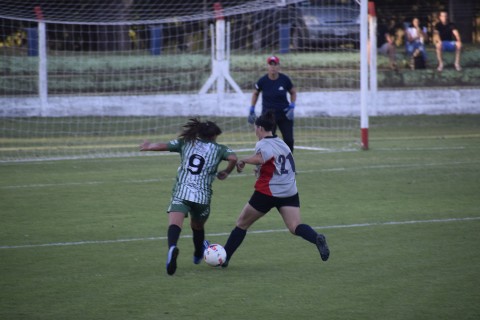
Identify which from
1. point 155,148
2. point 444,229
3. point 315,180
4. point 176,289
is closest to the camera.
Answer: point 176,289

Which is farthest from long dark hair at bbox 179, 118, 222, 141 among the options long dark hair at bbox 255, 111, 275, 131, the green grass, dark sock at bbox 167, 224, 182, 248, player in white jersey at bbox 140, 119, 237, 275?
the green grass

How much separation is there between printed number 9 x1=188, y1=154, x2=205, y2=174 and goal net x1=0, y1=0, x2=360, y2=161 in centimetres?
1118

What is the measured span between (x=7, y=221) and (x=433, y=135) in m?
13.9

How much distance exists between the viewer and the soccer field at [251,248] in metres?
7.36

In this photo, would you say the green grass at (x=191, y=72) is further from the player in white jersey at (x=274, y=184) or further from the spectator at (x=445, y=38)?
the player in white jersey at (x=274, y=184)

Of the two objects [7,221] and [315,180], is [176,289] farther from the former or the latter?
[315,180]

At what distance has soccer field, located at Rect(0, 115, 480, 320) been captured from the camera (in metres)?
7.36

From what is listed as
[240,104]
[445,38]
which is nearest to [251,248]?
[240,104]

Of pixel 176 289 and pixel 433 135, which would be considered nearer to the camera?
pixel 176 289

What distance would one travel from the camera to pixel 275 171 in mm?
8633

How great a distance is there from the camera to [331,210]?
39.9ft

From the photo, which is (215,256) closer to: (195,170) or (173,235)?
(173,235)

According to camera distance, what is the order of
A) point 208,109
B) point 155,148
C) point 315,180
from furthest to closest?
point 208,109, point 315,180, point 155,148

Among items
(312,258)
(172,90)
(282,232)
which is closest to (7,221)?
(282,232)
